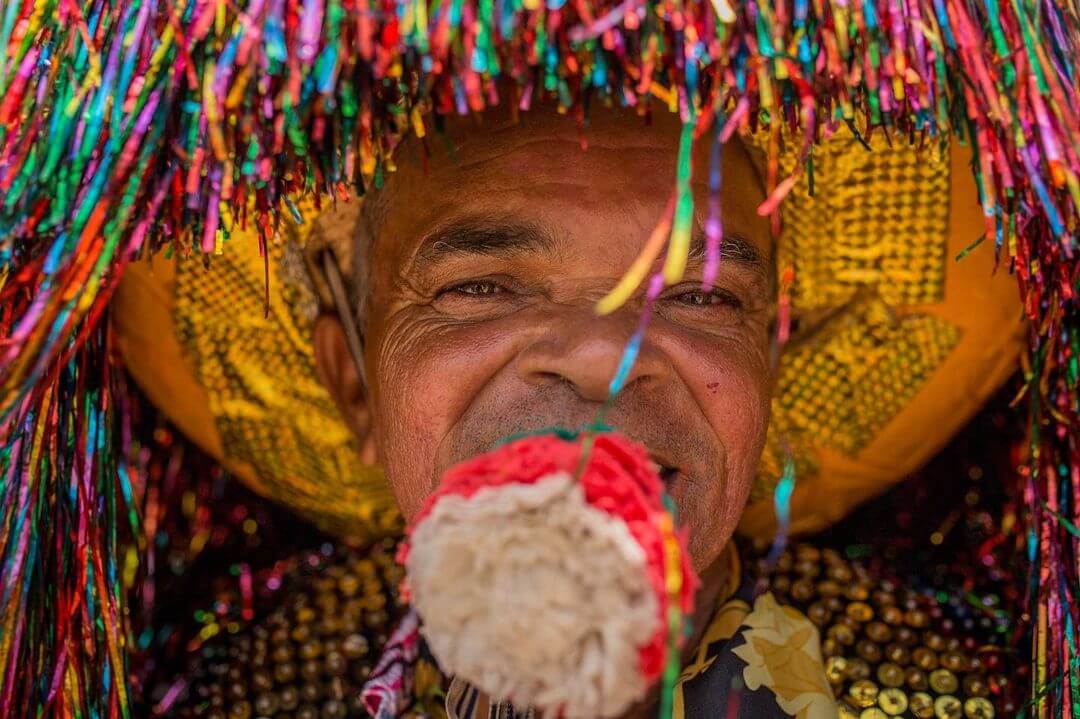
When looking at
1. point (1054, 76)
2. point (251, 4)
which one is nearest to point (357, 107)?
point (251, 4)

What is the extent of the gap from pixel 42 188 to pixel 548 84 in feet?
1.54

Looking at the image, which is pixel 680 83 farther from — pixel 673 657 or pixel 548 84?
pixel 673 657

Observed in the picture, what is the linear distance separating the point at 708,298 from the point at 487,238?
0.29 metres

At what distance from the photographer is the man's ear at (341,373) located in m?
1.76

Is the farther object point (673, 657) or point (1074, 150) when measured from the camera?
point (1074, 150)

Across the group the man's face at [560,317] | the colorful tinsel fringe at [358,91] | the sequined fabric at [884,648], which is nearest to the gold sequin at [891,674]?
the sequined fabric at [884,648]

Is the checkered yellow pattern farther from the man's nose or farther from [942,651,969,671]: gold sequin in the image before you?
[942,651,969,671]: gold sequin

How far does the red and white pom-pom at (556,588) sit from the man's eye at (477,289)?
1.76ft

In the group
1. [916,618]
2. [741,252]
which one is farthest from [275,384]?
[916,618]

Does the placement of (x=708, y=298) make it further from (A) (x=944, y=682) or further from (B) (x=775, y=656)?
(A) (x=944, y=682)

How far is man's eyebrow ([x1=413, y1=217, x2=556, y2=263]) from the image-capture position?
1.39 metres

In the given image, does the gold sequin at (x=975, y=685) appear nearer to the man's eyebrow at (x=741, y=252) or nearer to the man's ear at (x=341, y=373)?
the man's eyebrow at (x=741, y=252)

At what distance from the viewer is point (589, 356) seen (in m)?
1.24

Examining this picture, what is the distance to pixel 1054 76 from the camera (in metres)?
1.08
